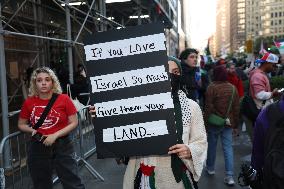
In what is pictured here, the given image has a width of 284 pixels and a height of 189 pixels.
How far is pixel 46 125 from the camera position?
439 cm

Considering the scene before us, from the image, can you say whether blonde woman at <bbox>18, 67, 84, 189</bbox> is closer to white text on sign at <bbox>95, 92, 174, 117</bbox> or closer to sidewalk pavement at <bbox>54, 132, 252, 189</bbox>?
sidewalk pavement at <bbox>54, 132, 252, 189</bbox>

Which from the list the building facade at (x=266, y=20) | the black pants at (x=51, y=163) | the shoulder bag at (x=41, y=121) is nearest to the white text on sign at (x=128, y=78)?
the shoulder bag at (x=41, y=121)

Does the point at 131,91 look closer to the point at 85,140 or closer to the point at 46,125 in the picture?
the point at 46,125

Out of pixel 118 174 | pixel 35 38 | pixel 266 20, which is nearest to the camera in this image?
pixel 118 174

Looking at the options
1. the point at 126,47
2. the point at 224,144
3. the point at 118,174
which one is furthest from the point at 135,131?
the point at 118,174

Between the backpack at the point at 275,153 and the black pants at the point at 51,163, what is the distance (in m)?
2.96

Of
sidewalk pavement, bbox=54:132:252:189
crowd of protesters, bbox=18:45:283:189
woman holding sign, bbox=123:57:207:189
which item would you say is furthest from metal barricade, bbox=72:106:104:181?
woman holding sign, bbox=123:57:207:189

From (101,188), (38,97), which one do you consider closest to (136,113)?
(38,97)

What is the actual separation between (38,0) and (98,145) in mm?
10606

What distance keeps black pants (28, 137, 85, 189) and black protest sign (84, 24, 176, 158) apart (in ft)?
6.20

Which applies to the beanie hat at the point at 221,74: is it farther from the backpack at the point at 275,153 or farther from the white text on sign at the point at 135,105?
the backpack at the point at 275,153

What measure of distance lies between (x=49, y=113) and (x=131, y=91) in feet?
6.12

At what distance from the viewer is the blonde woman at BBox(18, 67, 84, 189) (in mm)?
4367

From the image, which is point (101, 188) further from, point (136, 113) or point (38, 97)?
point (136, 113)
